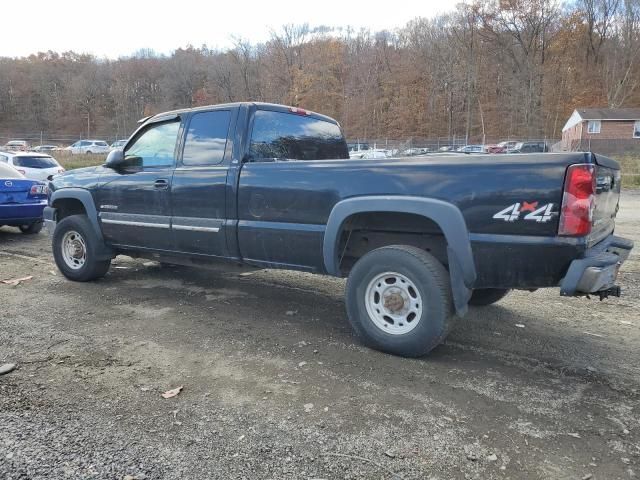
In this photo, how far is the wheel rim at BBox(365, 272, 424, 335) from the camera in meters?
3.92

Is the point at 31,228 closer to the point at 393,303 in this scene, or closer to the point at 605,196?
the point at 393,303

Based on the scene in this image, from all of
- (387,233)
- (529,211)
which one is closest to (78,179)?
(387,233)

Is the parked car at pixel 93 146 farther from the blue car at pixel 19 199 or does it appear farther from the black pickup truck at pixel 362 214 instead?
the black pickup truck at pixel 362 214

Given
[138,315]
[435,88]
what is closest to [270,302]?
[138,315]

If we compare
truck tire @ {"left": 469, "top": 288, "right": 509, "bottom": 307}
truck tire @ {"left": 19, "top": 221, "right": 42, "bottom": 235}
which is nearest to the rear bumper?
truck tire @ {"left": 469, "top": 288, "right": 509, "bottom": 307}

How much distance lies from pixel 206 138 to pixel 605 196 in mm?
3548

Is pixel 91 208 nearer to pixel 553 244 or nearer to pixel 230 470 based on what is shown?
pixel 230 470

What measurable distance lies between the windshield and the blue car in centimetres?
690

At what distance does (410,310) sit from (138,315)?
2.71m

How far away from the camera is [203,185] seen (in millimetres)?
4945

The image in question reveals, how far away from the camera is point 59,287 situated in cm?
615

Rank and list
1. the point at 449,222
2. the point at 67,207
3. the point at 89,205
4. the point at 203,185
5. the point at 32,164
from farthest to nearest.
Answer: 1. the point at 32,164
2. the point at 67,207
3. the point at 89,205
4. the point at 203,185
5. the point at 449,222

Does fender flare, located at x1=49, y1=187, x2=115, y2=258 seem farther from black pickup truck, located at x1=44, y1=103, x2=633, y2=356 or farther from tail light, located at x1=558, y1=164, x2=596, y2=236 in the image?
tail light, located at x1=558, y1=164, x2=596, y2=236

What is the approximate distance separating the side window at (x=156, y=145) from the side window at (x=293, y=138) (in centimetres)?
105
